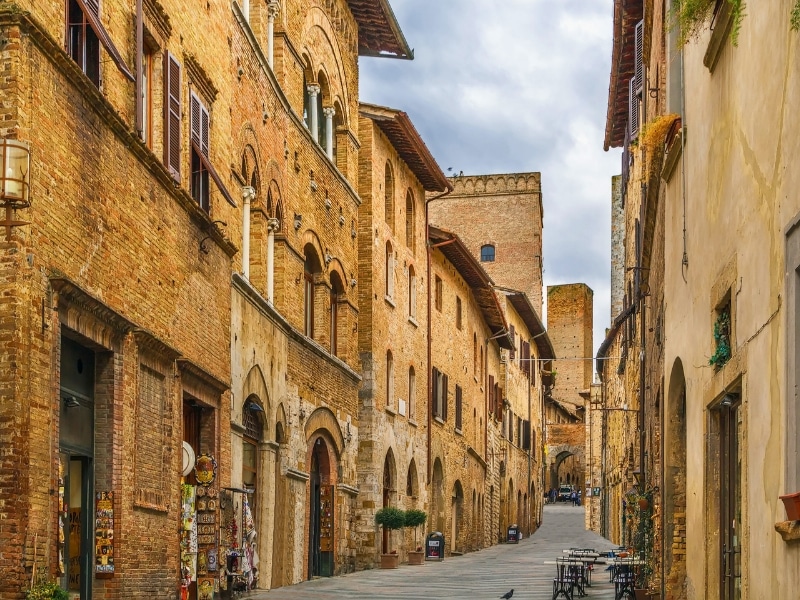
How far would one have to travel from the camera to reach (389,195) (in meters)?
29.1

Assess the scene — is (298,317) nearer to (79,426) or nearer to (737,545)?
(79,426)

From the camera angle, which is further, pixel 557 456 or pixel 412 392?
pixel 557 456

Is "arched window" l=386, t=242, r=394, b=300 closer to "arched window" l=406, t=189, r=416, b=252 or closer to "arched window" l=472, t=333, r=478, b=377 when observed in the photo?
"arched window" l=406, t=189, r=416, b=252

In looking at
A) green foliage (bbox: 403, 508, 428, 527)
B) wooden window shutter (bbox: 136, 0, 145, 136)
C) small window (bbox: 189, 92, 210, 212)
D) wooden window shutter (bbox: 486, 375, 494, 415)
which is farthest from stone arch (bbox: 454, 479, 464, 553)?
wooden window shutter (bbox: 136, 0, 145, 136)

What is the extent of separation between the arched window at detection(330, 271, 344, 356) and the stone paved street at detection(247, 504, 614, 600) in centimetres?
422

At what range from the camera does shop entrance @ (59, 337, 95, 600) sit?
1098cm

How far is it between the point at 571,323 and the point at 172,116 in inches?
2418

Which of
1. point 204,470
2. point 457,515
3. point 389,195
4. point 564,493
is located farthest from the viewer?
point 564,493

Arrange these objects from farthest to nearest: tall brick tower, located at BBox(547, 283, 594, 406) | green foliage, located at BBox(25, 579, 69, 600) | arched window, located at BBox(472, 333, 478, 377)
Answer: tall brick tower, located at BBox(547, 283, 594, 406), arched window, located at BBox(472, 333, 478, 377), green foliage, located at BBox(25, 579, 69, 600)

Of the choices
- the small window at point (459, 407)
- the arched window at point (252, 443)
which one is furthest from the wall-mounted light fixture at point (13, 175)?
the small window at point (459, 407)

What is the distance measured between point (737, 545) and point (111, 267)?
584cm

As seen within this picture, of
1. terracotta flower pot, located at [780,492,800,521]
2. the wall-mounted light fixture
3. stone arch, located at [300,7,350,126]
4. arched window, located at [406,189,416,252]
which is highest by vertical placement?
stone arch, located at [300,7,350,126]

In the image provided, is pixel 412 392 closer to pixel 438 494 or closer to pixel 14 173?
pixel 438 494

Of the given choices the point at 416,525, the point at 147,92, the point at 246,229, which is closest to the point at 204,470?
the point at 147,92
